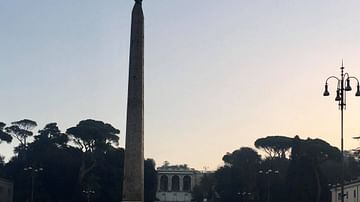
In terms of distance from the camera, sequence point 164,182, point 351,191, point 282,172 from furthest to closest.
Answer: point 164,182
point 282,172
point 351,191

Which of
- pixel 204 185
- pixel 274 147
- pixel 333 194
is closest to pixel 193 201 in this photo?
pixel 204 185

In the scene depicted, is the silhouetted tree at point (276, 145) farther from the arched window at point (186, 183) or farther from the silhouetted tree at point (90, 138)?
the arched window at point (186, 183)

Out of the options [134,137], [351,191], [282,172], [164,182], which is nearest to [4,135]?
[282,172]

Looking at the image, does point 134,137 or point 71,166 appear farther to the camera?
point 71,166

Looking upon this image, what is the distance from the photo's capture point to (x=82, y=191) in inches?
3339

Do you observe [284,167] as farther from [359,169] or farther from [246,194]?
[359,169]

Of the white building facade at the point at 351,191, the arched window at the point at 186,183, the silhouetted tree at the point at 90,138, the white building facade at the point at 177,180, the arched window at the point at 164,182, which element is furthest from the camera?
the arched window at the point at 186,183

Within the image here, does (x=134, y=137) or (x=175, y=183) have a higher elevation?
(x=175, y=183)

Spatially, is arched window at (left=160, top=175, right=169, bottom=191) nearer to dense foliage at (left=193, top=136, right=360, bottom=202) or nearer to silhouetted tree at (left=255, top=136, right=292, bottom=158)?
dense foliage at (left=193, top=136, right=360, bottom=202)

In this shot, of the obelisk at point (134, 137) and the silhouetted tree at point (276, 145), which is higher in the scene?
the silhouetted tree at point (276, 145)

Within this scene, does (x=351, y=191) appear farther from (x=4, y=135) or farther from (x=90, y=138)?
(x=4, y=135)

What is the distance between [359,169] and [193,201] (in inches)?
2222

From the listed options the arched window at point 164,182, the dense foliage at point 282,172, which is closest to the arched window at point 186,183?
the arched window at point 164,182

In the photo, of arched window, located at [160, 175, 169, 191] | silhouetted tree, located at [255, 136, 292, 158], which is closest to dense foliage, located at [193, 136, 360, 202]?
silhouetted tree, located at [255, 136, 292, 158]
